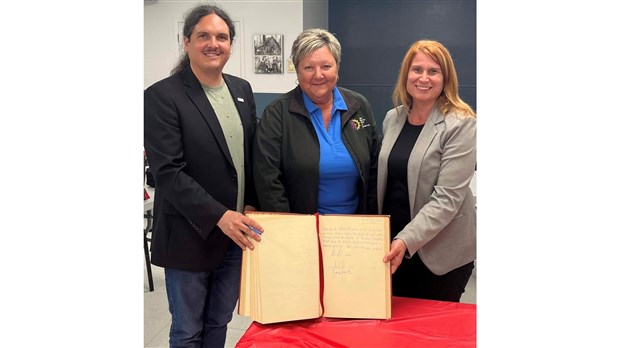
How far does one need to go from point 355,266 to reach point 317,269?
0.11 m

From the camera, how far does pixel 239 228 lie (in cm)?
146

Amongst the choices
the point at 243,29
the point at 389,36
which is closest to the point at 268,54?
the point at 243,29

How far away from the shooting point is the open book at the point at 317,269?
53.1 inches

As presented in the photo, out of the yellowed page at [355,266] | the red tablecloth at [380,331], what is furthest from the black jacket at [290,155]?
the red tablecloth at [380,331]

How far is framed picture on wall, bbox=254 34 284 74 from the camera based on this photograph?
4633mm

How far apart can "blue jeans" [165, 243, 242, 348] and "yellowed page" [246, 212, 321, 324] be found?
1.52 ft

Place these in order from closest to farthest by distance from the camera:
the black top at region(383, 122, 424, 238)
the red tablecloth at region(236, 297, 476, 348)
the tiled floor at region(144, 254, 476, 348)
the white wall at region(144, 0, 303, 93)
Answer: the red tablecloth at region(236, 297, 476, 348)
the black top at region(383, 122, 424, 238)
the tiled floor at region(144, 254, 476, 348)
the white wall at region(144, 0, 303, 93)

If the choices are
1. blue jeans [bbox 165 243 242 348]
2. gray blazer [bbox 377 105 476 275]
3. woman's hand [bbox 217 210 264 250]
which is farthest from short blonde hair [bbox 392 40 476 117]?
blue jeans [bbox 165 243 242 348]

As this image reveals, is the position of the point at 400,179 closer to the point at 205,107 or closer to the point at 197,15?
the point at 205,107

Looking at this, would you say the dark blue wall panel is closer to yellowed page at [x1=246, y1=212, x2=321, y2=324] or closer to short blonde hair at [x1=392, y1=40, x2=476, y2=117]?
short blonde hair at [x1=392, y1=40, x2=476, y2=117]

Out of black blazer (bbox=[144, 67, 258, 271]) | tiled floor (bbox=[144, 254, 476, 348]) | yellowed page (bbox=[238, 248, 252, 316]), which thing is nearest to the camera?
yellowed page (bbox=[238, 248, 252, 316])
